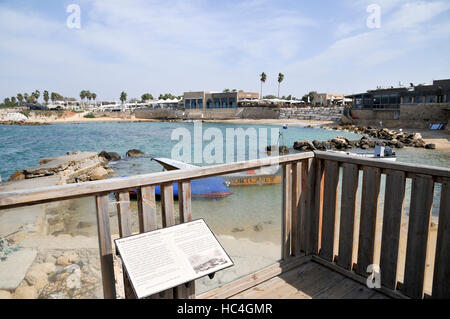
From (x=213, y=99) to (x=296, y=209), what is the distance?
299ft

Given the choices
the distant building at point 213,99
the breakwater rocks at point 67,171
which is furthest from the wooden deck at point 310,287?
the distant building at point 213,99

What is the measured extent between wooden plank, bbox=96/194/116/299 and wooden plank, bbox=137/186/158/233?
9.5 inches

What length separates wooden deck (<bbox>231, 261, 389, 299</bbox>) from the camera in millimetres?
2951

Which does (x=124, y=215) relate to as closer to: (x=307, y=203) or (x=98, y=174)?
(x=307, y=203)

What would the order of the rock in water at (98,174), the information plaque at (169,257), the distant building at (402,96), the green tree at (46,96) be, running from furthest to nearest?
1. the green tree at (46,96)
2. the distant building at (402,96)
3. the rock in water at (98,174)
4. the information plaque at (169,257)

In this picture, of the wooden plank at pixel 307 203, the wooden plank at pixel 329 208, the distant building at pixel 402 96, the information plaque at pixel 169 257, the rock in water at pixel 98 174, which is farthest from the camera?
the distant building at pixel 402 96

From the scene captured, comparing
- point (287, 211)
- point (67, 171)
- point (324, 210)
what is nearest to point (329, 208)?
point (324, 210)

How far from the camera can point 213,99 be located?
304 feet

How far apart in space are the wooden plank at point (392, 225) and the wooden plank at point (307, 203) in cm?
82

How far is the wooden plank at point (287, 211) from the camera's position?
3320 mm

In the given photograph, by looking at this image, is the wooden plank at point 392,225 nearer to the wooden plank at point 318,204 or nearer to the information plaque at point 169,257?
the wooden plank at point 318,204

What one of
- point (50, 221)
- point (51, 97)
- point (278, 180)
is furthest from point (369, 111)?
point (51, 97)

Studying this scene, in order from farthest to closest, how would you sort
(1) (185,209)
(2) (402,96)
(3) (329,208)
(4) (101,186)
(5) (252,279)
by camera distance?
(2) (402,96) → (3) (329,208) → (5) (252,279) → (1) (185,209) → (4) (101,186)

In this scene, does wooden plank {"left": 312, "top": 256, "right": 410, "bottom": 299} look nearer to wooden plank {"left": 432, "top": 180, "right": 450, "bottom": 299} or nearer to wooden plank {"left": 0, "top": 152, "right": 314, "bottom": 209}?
wooden plank {"left": 432, "top": 180, "right": 450, "bottom": 299}
